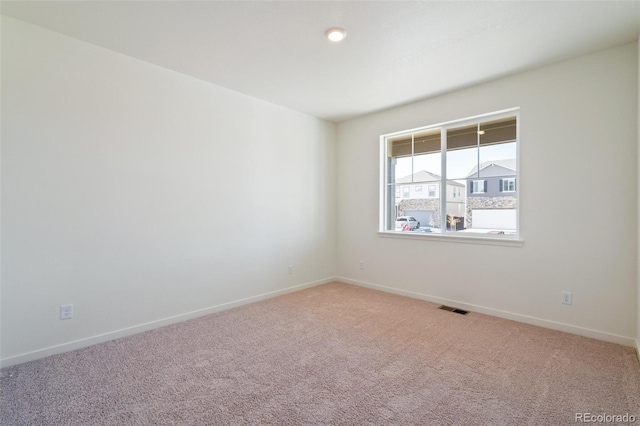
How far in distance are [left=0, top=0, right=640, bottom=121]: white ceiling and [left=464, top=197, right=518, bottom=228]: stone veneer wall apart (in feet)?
4.31

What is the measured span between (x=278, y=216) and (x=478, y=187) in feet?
8.26

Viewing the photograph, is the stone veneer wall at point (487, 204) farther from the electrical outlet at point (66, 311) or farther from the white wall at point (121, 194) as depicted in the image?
the electrical outlet at point (66, 311)

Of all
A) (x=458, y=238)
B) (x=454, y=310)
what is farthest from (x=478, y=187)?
(x=454, y=310)

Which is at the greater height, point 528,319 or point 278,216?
point 278,216

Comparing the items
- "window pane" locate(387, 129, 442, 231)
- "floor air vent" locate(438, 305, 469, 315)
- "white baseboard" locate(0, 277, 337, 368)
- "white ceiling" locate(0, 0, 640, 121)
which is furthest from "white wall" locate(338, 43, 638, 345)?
"white baseboard" locate(0, 277, 337, 368)

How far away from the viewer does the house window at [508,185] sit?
3387 millimetres

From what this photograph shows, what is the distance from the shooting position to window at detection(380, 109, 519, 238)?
3.46 m

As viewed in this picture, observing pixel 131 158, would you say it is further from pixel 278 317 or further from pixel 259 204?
pixel 278 317

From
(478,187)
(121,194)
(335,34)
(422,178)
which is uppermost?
(335,34)

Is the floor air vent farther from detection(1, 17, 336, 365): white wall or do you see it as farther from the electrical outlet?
the electrical outlet

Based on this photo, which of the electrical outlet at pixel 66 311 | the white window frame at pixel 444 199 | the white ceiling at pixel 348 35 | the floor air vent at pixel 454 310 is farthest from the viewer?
the floor air vent at pixel 454 310

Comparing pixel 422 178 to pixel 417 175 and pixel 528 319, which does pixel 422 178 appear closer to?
pixel 417 175

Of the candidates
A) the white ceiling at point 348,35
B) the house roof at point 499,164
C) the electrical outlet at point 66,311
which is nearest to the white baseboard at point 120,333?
the electrical outlet at point 66,311

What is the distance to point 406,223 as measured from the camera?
4.44 meters
